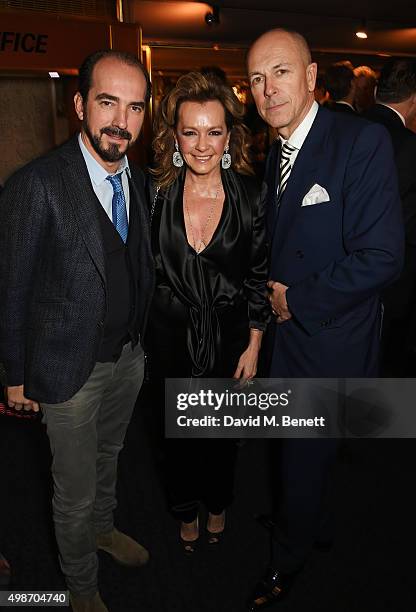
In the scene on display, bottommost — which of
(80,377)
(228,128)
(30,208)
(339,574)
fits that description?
(339,574)

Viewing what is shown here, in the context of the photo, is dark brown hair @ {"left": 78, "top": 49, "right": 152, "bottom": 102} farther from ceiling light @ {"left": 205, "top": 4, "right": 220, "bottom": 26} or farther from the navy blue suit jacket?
ceiling light @ {"left": 205, "top": 4, "right": 220, "bottom": 26}

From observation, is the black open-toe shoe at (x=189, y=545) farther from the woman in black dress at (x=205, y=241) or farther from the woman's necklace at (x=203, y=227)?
the woman's necklace at (x=203, y=227)

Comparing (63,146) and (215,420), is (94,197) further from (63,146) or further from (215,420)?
(215,420)

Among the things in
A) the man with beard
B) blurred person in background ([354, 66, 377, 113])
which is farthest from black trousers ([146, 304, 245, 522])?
blurred person in background ([354, 66, 377, 113])

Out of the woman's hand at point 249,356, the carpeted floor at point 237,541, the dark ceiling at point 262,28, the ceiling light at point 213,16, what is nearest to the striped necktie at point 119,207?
the woman's hand at point 249,356

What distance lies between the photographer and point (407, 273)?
3283mm

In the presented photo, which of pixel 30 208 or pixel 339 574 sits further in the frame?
pixel 339 574

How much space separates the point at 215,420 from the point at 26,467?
1.31 m

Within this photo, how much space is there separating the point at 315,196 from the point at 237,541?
1579 millimetres

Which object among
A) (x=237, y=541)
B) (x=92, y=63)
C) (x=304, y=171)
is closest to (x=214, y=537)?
(x=237, y=541)

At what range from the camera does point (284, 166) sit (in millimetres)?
1814

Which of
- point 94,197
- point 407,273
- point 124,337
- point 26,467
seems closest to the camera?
point 94,197

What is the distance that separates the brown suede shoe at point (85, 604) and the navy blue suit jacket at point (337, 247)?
108 cm

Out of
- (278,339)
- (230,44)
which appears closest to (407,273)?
(278,339)
